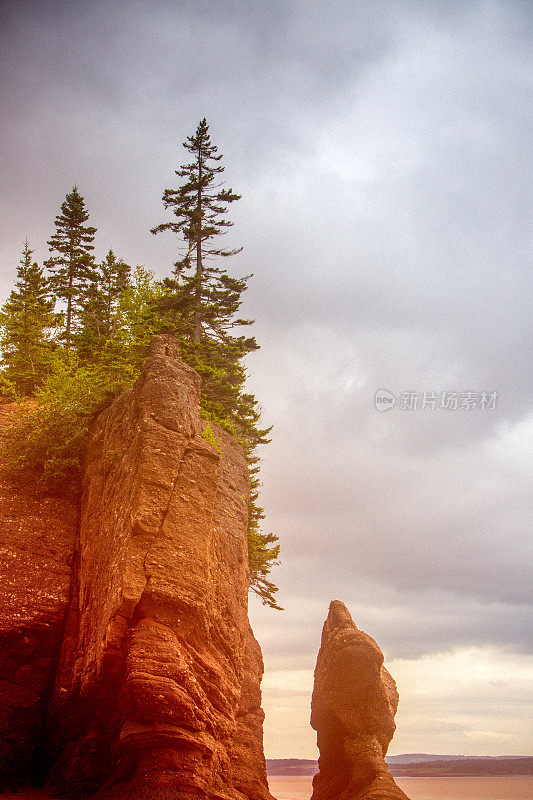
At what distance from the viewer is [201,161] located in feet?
141

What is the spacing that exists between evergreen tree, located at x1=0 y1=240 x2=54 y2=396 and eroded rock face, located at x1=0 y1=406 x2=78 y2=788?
13.3 m

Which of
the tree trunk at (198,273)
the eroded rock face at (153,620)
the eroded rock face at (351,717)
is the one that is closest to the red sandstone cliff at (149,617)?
the eroded rock face at (153,620)

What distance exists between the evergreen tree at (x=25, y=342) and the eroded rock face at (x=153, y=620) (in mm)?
14465

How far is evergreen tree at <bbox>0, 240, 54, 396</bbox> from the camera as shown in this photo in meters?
37.9

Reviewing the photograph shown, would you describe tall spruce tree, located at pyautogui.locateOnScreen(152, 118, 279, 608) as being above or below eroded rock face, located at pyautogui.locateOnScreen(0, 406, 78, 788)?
above

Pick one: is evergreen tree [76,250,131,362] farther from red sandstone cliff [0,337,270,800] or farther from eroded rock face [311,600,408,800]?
eroded rock face [311,600,408,800]

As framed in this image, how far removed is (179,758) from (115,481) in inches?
392

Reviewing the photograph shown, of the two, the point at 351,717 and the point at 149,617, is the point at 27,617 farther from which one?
the point at 351,717

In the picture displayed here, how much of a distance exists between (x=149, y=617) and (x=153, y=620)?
0.16m

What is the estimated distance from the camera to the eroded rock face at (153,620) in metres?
17.2

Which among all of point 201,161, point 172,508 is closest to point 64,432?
point 172,508

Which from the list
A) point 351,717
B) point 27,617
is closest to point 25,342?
point 27,617

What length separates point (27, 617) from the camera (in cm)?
2153

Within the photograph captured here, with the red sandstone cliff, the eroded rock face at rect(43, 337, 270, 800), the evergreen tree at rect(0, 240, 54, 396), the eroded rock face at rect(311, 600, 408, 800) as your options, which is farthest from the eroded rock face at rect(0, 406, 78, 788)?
the eroded rock face at rect(311, 600, 408, 800)
